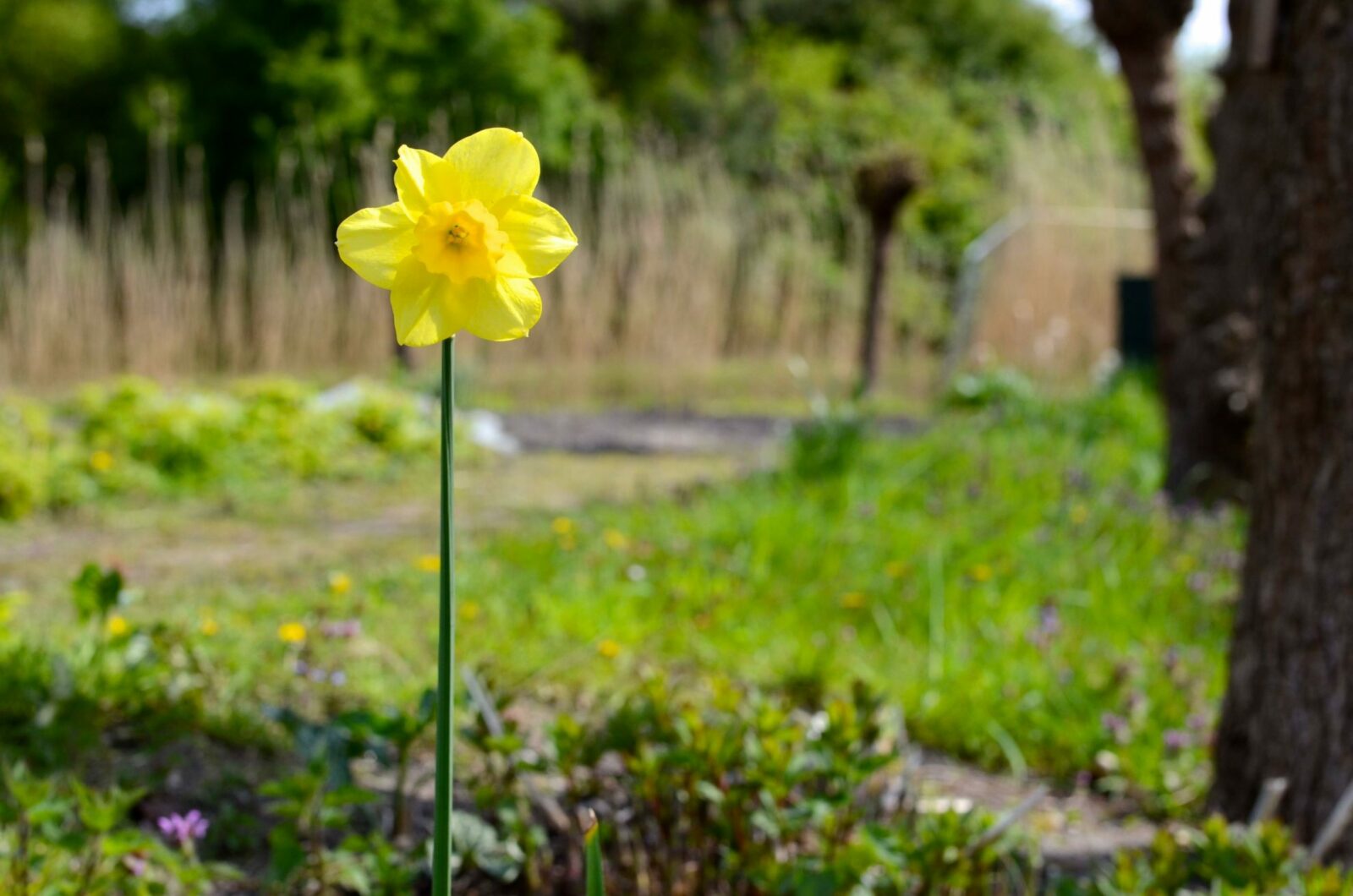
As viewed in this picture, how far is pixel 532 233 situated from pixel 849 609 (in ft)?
7.04

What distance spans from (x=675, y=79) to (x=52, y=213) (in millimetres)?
6554

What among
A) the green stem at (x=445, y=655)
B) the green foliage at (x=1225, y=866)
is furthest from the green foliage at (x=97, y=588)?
the green foliage at (x=1225, y=866)

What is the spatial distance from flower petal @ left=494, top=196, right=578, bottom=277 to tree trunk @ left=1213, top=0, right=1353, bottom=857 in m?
1.12

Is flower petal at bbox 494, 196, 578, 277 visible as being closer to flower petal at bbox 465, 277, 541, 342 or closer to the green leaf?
flower petal at bbox 465, 277, 541, 342

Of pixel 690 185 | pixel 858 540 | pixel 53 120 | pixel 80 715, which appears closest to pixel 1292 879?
pixel 80 715

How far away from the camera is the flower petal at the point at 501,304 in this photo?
79 cm

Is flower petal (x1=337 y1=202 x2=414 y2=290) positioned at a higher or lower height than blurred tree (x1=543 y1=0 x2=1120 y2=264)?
lower

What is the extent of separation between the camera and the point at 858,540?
325 cm

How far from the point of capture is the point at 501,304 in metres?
0.79

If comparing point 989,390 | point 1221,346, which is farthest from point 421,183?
point 989,390

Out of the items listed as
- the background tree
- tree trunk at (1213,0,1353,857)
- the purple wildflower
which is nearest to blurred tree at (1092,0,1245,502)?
the purple wildflower

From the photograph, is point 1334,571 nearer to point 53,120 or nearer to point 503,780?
point 503,780

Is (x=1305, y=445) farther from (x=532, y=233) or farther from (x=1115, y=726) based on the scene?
(x=532, y=233)

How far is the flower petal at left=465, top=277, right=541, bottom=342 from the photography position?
790mm
